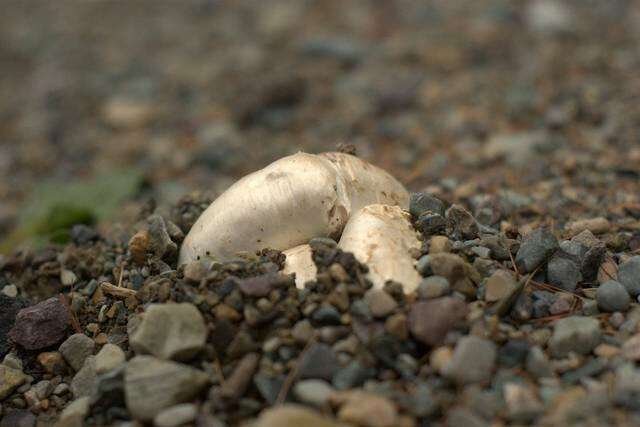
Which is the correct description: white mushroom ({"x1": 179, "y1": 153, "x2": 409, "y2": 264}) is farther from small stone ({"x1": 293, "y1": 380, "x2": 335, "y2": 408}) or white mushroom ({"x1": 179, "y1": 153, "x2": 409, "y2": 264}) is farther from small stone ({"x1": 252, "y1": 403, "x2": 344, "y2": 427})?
small stone ({"x1": 252, "y1": 403, "x2": 344, "y2": 427})

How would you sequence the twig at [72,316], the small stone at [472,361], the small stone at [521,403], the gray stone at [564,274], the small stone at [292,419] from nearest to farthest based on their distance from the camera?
the small stone at [292,419] → the small stone at [521,403] → the small stone at [472,361] → the gray stone at [564,274] → the twig at [72,316]

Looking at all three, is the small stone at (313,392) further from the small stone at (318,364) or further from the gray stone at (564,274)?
the gray stone at (564,274)

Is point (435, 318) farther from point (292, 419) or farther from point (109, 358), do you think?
point (109, 358)

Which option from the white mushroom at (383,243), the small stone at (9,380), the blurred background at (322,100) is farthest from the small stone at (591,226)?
the small stone at (9,380)

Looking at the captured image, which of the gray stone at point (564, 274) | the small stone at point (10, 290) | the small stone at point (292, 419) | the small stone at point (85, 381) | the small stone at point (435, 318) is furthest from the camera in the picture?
the small stone at point (10, 290)

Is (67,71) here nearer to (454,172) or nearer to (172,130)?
(172,130)

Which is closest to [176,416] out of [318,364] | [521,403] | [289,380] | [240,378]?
[240,378]
